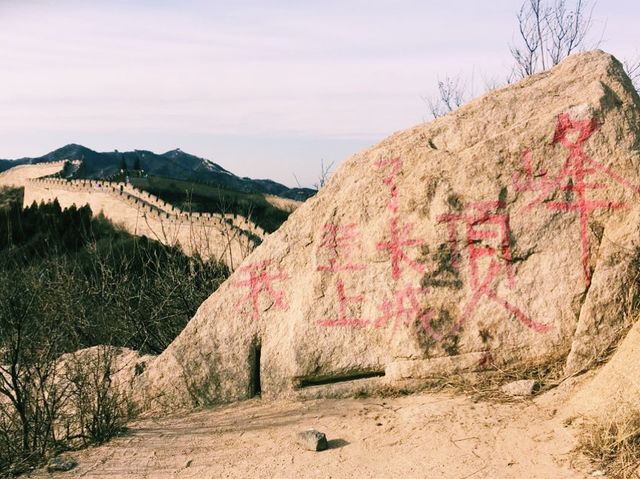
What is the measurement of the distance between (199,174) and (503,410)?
6466 cm

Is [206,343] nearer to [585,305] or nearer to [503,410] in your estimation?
[503,410]

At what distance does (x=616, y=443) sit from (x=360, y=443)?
4.82 ft

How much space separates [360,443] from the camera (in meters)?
4.05

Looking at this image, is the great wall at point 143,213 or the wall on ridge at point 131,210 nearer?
the great wall at point 143,213

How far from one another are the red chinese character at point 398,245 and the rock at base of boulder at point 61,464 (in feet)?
8.37

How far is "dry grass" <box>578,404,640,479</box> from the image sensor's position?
3172 millimetres

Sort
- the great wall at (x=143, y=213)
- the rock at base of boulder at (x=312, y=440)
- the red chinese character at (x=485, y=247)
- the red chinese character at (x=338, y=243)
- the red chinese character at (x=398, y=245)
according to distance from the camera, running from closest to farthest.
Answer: the rock at base of boulder at (x=312, y=440)
the red chinese character at (x=485, y=247)
the red chinese character at (x=398, y=245)
the red chinese character at (x=338, y=243)
the great wall at (x=143, y=213)

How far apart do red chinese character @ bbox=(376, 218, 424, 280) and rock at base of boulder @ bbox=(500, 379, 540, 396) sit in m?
1.03

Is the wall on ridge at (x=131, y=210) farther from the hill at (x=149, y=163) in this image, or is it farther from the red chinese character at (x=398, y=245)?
the hill at (x=149, y=163)

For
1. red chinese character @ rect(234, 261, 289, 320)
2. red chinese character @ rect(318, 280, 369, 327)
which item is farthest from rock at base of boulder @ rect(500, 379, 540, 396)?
red chinese character @ rect(234, 261, 289, 320)

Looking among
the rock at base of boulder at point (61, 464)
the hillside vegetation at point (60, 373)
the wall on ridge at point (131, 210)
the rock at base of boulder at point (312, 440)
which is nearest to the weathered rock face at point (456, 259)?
the hillside vegetation at point (60, 373)

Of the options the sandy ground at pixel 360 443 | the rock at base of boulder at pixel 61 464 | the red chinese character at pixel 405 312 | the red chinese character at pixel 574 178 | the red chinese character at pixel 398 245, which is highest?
the red chinese character at pixel 574 178

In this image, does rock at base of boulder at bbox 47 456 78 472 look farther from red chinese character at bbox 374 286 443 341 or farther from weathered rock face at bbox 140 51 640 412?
red chinese character at bbox 374 286 443 341

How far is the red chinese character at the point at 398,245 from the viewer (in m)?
4.71
